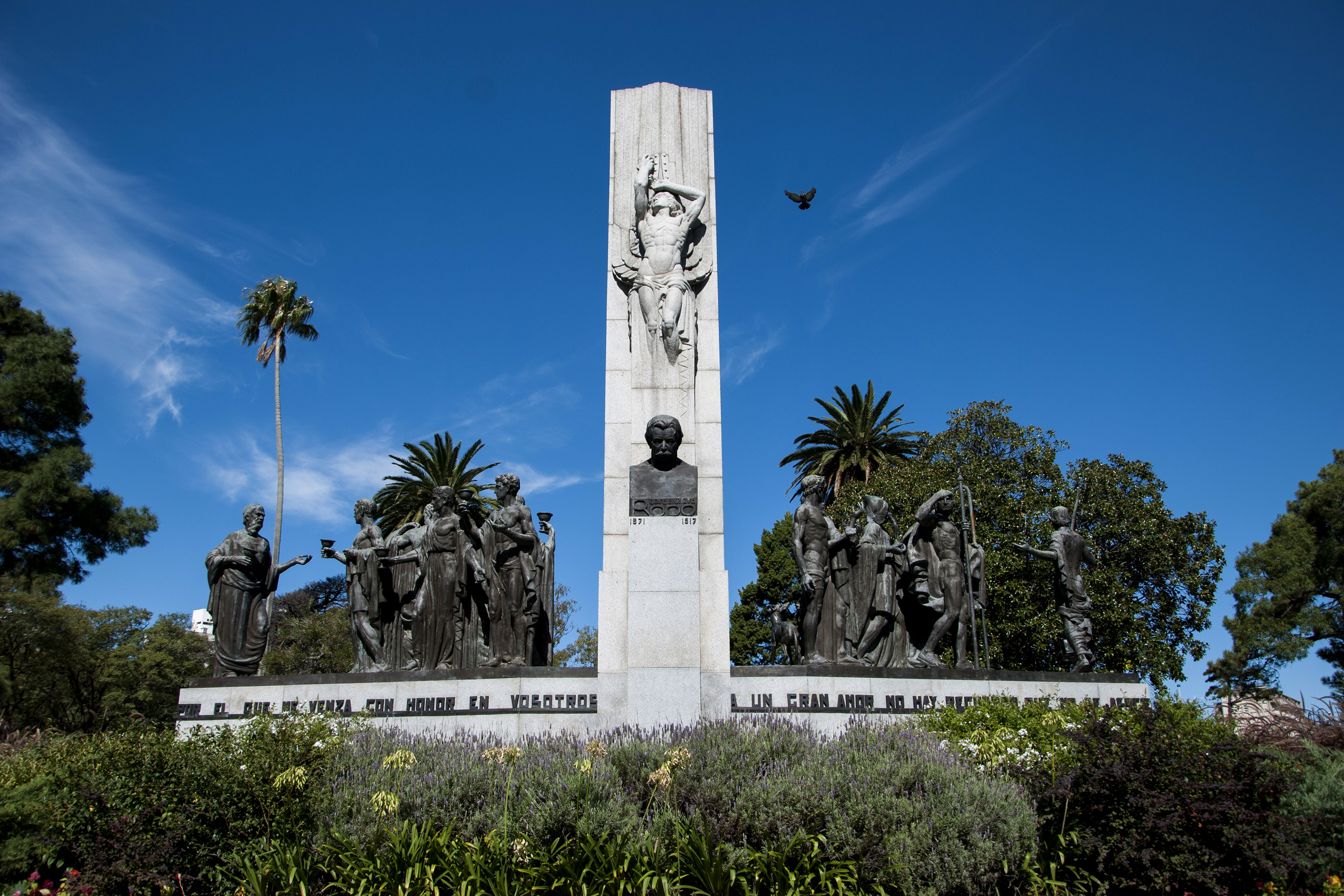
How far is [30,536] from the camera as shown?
→ 29.3m

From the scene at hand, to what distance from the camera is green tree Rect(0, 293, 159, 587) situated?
94.6 feet

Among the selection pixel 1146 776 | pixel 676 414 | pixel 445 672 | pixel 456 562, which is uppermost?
pixel 676 414

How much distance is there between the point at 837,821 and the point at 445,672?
6493mm

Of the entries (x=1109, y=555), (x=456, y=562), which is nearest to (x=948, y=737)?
(x=456, y=562)

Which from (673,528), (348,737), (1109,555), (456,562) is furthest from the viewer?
(1109,555)

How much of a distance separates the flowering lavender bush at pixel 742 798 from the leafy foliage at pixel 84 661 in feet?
83.3

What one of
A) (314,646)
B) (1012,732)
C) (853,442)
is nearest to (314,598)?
(314,646)

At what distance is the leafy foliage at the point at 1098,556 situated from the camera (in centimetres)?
2447

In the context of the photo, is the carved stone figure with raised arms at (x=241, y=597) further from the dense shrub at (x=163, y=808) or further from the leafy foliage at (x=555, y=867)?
the leafy foliage at (x=555, y=867)

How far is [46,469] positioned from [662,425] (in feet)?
90.8

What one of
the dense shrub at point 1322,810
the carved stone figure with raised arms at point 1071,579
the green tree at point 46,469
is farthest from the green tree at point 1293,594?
the green tree at point 46,469

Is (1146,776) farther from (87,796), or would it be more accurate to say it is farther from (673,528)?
(87,796)

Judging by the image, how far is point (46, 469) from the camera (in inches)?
1141

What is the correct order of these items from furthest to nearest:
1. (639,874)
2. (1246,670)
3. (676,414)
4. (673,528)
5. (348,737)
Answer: (1246,670), (676,414), (673,528), (348,737), (639,874)
